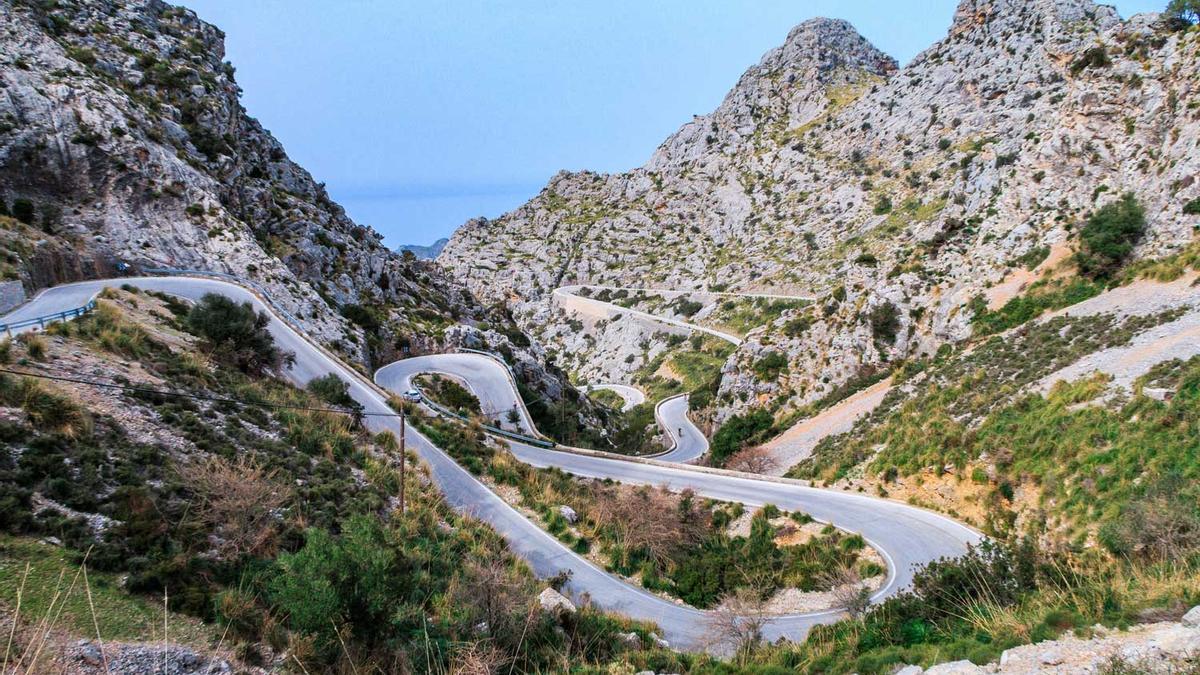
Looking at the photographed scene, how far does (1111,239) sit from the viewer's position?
22469 millimetres

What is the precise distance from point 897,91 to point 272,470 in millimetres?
86033

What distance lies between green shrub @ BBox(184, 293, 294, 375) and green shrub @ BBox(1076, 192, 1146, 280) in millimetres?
32994

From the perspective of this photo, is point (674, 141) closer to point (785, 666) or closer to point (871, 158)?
point (871, 158)

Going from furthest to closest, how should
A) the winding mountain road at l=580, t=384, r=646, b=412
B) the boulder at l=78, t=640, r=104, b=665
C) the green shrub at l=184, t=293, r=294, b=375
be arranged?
the winding mountain road at l=580, t=384, r=646, b=412 < the green shrub at l=184, t=293, r=294, b=375 < the boulder at l=78, t=640, r=104, b=665

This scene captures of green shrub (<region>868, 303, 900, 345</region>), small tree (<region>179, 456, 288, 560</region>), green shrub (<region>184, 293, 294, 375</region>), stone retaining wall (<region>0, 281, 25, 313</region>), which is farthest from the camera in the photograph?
green shrub (<region>868, 303, 900, 345</region>)

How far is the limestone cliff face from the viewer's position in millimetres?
27266

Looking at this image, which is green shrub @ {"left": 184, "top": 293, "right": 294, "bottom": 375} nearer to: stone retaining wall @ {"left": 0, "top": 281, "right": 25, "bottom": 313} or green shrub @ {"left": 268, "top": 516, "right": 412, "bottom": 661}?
stone retaining wall @ {"left": 0, "top": 281, "right": 25, "bottom": 313}

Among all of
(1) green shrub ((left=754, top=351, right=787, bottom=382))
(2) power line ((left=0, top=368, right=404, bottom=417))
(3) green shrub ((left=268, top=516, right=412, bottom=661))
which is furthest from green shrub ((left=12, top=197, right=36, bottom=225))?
(1) green shrub ((left=754, top=351, right=787, bottom=382))

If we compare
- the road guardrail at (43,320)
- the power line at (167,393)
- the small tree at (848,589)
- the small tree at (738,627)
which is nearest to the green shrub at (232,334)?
the road guardrail at (43,320)

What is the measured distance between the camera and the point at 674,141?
360 feet

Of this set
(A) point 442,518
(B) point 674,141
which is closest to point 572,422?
(A) point 442,518

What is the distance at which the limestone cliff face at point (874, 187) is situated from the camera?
2727 centimetres

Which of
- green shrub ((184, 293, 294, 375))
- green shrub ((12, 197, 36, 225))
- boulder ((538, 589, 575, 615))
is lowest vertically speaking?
boulder ((538, 589, 575, 615))

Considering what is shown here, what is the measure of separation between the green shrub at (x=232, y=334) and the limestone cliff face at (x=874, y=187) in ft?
92.1
